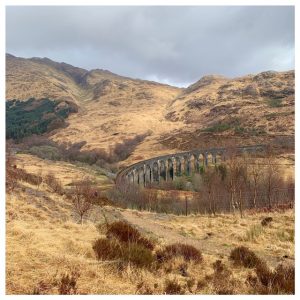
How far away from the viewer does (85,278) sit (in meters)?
7.86

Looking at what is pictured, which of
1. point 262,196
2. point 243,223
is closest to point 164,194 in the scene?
point 262,196

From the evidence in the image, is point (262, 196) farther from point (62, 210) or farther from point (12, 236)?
point (12, 236)

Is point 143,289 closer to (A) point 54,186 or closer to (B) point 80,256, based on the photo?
(B) point 80,256

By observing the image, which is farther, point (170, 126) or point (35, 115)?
point (35, 115)

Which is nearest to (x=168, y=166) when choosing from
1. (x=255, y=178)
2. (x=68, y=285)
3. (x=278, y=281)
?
(x=255, y=178)

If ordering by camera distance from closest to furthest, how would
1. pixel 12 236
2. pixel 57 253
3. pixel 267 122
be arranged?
1. pixel 57 253
2. pixel 12 236
3. pixel 267 122

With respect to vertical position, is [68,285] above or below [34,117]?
below

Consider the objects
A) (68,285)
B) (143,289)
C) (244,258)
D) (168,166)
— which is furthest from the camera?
(168,166)

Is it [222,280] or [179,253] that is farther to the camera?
[179,253]

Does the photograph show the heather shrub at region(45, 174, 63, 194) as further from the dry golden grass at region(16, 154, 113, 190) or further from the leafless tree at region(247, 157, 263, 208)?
the dry golden grass at region(16, 154, 113, 190)

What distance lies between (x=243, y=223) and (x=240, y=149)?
223ft

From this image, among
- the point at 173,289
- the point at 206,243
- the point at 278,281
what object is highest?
the point at 173,289

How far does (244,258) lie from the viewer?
41.5 feet

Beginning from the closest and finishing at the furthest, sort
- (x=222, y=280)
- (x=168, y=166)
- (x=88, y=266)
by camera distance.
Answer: (x=88, y=266)
(x=222, y=280)
(x=168, y=166)
